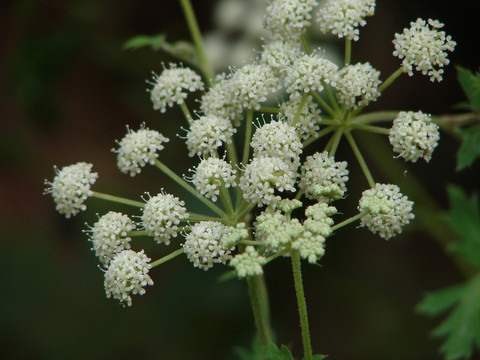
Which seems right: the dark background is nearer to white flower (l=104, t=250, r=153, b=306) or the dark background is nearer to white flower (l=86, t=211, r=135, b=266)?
white flower (l=86, t=211, r=135, b=266)

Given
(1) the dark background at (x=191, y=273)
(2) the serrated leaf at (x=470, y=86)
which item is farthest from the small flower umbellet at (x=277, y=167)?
(1) the dark background at (x=191, y=273)

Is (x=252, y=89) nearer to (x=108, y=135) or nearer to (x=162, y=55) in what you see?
(x=162, y=55)

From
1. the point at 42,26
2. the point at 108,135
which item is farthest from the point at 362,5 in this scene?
the point at 108,135

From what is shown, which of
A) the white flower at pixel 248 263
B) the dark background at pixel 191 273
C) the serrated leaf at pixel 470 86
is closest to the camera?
the white flower at pixel 248 263

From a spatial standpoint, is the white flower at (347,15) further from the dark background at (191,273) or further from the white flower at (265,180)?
the dark background at (191,273)

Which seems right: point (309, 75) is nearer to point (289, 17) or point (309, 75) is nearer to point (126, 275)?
point (289, 17)

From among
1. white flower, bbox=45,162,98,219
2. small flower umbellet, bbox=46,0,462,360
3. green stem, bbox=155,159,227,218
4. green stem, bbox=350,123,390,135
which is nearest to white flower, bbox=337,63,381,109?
small flower umbellet, bbox=46,0,462,360

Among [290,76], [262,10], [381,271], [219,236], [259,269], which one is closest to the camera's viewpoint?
[259,269]

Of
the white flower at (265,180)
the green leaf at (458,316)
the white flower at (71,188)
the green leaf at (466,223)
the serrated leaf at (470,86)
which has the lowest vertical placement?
the green leaf at (458,316)
